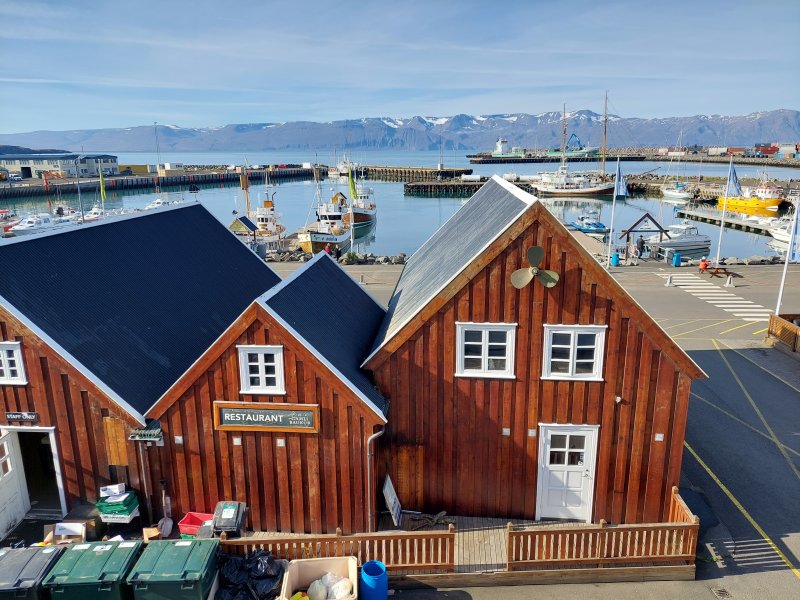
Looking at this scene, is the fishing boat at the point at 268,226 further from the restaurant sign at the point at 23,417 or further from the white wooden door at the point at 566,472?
the white wooden door at the point at 566,472

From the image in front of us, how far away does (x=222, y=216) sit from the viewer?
94125 mm

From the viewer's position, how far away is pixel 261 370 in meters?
11.9

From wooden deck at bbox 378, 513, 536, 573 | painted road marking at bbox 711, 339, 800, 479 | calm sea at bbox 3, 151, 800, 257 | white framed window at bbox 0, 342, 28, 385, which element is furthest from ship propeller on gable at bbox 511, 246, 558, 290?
calm sea at bbox 3, 151, 800, 257

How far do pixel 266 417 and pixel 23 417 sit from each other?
5862 mm

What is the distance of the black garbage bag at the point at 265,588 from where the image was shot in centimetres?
1066

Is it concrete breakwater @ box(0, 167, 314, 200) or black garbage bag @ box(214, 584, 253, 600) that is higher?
concrete breakwater @ box(0, 167, 314, 200)

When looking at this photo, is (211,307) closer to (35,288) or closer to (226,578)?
(35,288)

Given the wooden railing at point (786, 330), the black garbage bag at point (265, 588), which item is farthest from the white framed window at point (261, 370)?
the wooden railing at point (786, 330)

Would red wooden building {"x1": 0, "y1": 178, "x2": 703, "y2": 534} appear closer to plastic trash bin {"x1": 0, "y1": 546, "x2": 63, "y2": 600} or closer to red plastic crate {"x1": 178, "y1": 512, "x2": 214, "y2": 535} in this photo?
red plastic crate {"x1": 178, "y1": 512, "x2": 214, "y2": 535}

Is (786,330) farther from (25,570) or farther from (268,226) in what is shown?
(268,226)

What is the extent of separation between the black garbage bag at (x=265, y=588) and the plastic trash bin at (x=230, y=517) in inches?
53.4

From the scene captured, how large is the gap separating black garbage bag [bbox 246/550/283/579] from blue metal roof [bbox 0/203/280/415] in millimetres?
4416

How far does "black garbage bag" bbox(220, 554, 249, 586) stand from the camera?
1076 centimetres

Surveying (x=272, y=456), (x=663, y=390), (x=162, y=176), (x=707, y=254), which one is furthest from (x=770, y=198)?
(x=162, y=176)
